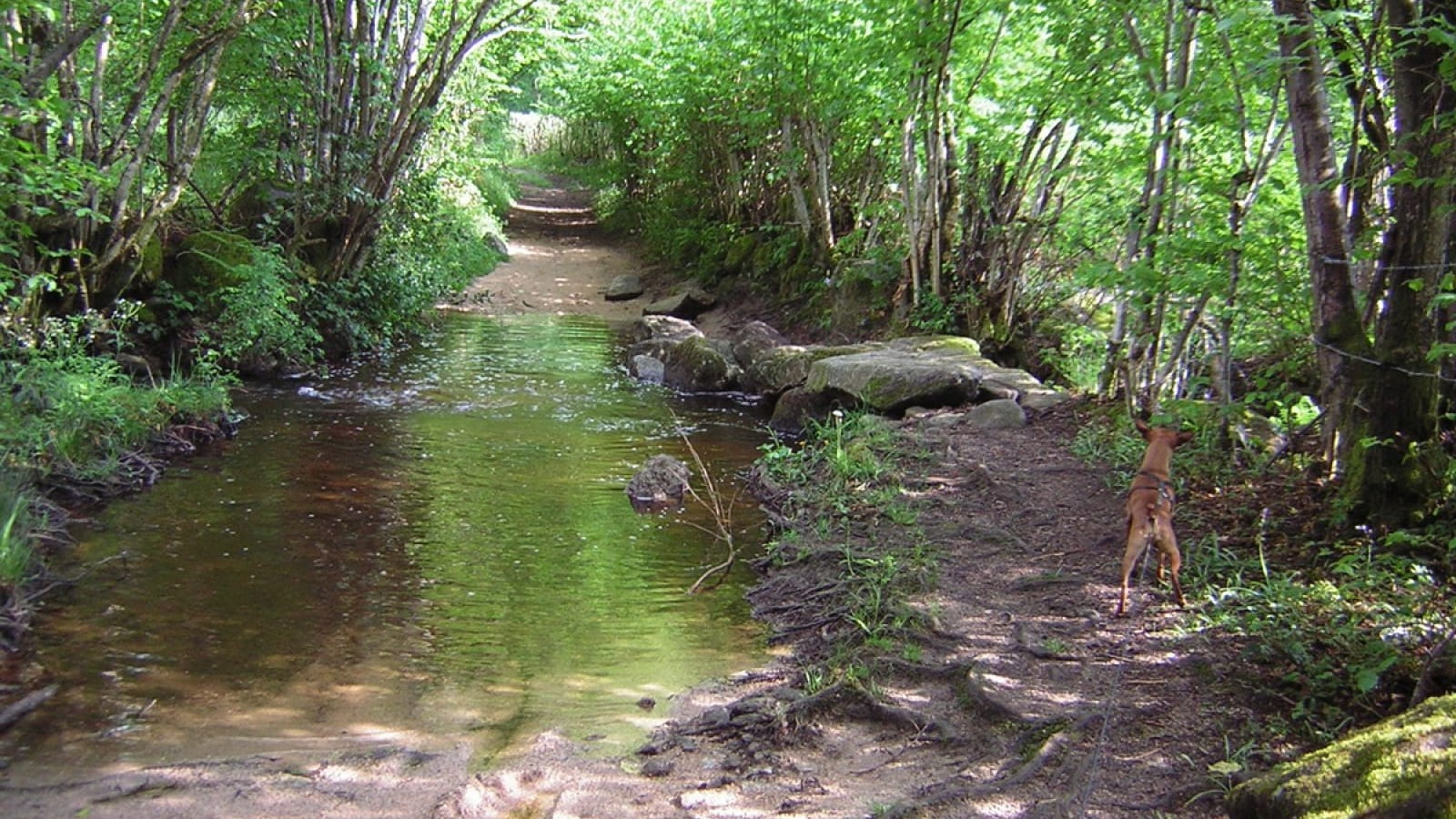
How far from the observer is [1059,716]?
4.16 m

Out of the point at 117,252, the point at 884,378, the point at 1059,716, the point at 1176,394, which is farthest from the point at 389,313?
the point at 1059,716

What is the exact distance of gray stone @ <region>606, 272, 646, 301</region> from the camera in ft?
73.7

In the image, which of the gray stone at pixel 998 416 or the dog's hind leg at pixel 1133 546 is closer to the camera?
the dog's hind leg at pixel 1133 546

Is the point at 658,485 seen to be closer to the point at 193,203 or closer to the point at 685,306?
the point at 193,203

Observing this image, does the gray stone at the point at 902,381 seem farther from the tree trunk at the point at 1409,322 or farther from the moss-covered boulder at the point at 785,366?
the tree trunk at the point at 1409,322

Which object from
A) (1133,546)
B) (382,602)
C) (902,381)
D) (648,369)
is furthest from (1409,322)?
(648,369)

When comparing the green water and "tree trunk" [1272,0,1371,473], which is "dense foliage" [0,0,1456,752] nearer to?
"tree trunk" [1272,0,1371,473]

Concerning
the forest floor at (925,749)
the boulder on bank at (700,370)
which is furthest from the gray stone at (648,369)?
the forest floor at (925,749)

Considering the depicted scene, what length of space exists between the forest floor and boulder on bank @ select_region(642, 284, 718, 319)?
1431 cm

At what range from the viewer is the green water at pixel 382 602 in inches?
183

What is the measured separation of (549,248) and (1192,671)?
25401 millimetres

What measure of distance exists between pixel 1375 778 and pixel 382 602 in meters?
5.10

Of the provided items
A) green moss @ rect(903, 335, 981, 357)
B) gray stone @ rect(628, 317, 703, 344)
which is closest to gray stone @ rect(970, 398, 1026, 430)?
green moss @ rect(903, 335, 981, 357)

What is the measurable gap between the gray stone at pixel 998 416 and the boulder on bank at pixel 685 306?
35.1 ft
